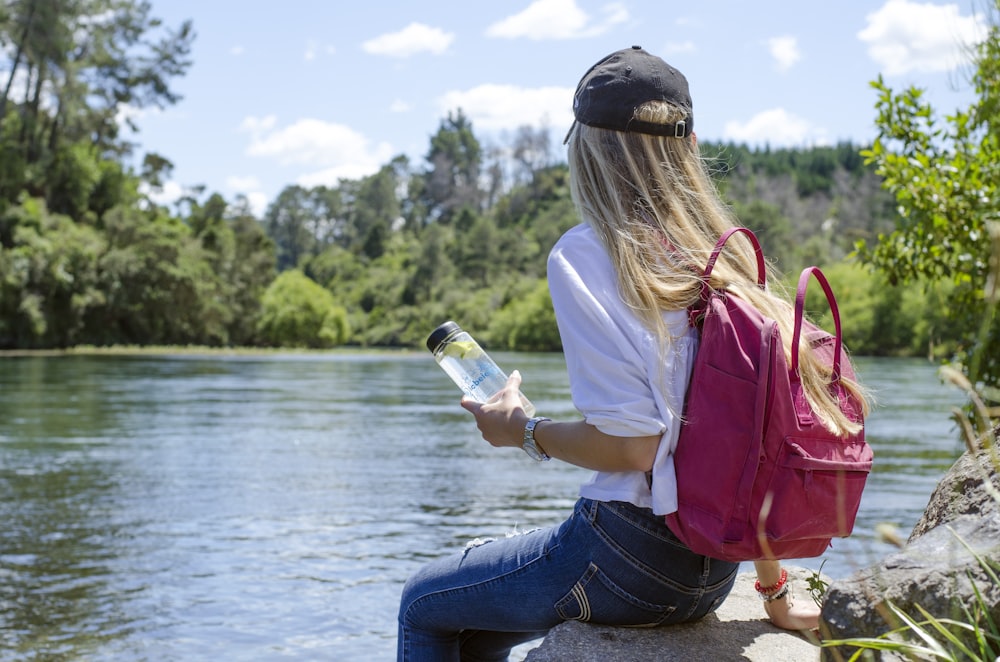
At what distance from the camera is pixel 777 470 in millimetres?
2156

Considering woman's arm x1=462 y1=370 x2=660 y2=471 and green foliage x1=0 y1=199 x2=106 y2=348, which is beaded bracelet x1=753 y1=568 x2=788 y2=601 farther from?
green foliage x1=0 y1=199 x2=106 y2=348

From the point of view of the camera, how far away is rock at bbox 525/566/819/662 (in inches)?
99.3

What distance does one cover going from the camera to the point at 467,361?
9.21 ft

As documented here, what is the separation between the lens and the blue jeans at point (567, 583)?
7.70 feet

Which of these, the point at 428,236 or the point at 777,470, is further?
the point at 428,236

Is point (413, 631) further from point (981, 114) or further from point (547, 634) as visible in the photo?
point (981, 114)

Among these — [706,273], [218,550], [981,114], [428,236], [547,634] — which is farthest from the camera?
[428,236]

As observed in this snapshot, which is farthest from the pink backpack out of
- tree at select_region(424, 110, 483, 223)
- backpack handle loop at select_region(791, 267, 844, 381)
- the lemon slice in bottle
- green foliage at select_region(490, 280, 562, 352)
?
tree at select_region(424, 110, 483, 223)

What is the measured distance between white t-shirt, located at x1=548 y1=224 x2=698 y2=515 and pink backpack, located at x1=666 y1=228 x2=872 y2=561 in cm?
4

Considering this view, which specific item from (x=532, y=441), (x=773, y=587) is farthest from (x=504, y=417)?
(x=773, y=587)

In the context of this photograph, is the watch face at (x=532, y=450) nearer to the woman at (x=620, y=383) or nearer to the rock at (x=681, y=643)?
the woman at (x=620, y=383)

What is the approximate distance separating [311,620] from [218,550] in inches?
91.0

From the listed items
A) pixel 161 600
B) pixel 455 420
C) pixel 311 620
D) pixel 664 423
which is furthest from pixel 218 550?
pixel 455 420

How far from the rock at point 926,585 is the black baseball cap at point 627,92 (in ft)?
3.33
